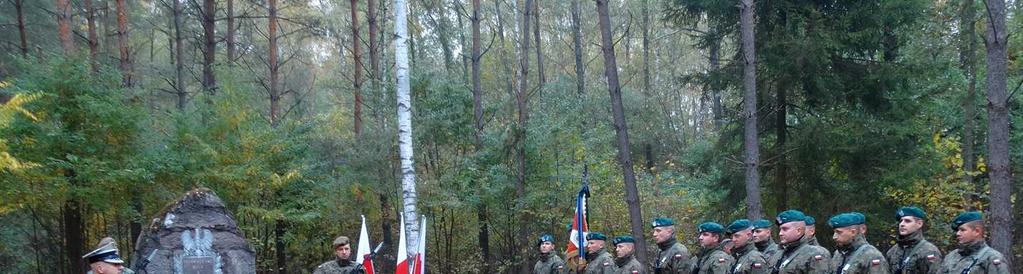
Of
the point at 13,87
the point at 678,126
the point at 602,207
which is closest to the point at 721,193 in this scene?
the point at 602,207

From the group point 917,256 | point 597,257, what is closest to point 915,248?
point 917,256

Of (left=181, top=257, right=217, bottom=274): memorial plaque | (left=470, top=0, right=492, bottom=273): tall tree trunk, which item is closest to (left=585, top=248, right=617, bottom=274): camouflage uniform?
(left=181, top=257, right=217, bottom=274): memorial plaque

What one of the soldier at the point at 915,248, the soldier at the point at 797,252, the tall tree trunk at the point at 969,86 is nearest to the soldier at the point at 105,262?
the soldier at the point at 797,252

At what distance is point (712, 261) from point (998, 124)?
492 cm

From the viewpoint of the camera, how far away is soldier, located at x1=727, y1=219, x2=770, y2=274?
7246 mm

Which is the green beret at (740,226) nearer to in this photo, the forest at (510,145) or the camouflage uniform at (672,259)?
the camouflage uniform at (672,259)

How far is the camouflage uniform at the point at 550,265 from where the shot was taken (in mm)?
9867

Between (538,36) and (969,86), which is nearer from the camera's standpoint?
(969,86)

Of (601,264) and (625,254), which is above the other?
(625,254)

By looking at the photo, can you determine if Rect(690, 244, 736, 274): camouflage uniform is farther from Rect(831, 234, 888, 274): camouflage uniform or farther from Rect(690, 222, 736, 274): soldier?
Rect(831, 234, 888, 274): camouflage uniform

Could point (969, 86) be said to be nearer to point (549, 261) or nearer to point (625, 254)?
point (625, 254)

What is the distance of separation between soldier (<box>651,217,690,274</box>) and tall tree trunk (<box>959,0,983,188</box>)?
27.4 feet

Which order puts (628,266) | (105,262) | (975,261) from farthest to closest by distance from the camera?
(628,266) → (105,262) → (975,261)

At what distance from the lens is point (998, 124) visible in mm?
9633
